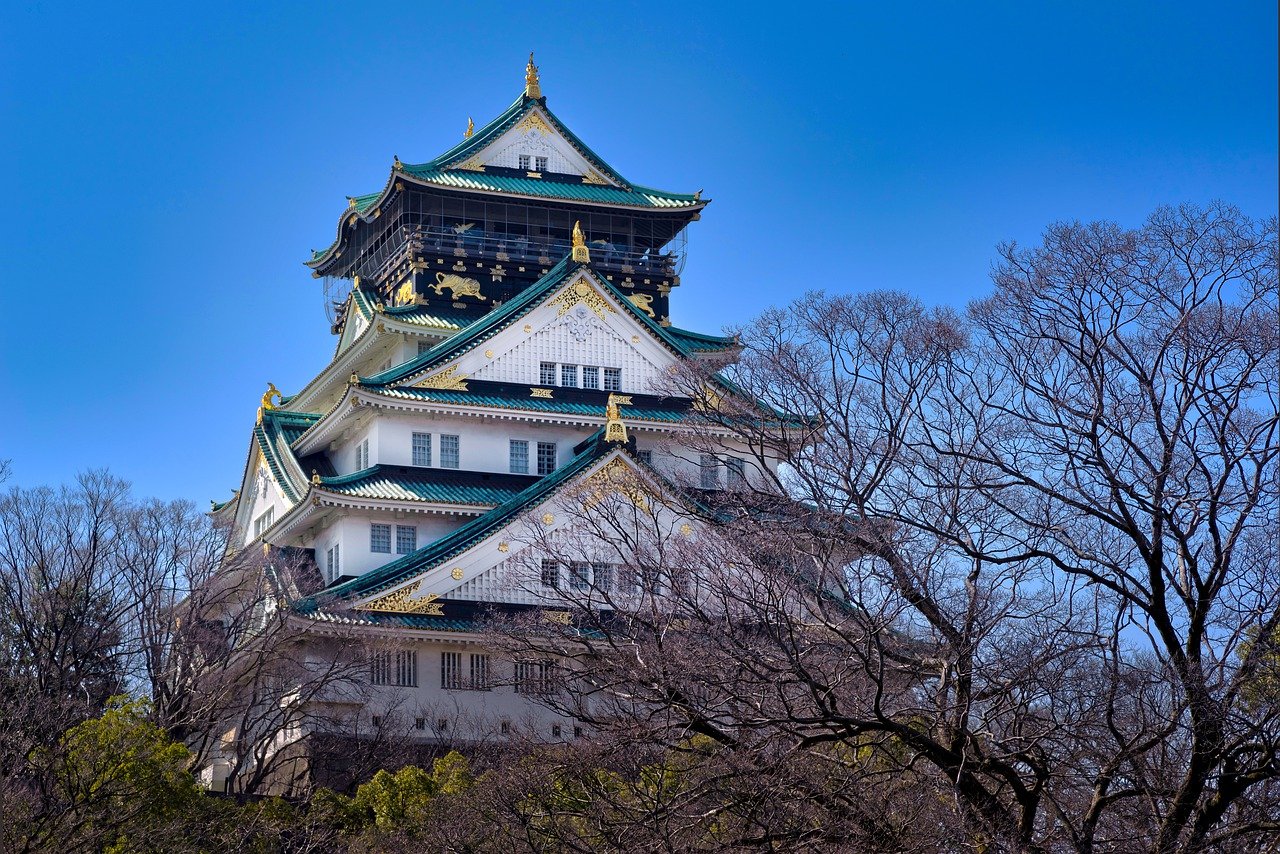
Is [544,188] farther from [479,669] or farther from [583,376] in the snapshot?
[479,669]

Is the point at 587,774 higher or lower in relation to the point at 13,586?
lower

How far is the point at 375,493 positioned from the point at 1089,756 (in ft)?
75.3

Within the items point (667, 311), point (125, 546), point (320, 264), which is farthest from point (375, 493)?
point (320, 264)

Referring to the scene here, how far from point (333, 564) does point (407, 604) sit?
4.94 m

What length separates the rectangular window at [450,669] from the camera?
132ft

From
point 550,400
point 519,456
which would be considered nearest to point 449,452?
point 519,456

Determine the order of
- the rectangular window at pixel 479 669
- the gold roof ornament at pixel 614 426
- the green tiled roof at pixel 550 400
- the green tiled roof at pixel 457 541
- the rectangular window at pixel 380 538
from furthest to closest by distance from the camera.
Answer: the green tiled roof at pixel 550 400 < the rectangular window at pixel 380 538 < the gold roof ornament at pixel 614 426 < the rectangular window at pixel 479 669 < the green tiled roof at pixel 457 541

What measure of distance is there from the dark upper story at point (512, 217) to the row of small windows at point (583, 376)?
478 cm

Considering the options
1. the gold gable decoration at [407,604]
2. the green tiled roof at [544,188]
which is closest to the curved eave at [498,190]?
the green tiled roof at [544,188]

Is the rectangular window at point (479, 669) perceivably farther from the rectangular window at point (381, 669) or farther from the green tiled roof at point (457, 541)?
the green tiled roof at point (457, 541)

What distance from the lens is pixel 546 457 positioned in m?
46.2

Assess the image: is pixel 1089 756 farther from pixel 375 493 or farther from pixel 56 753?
pixel 375 493

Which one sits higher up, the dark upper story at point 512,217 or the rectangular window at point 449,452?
the dark upper story at point 512,217

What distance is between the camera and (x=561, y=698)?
37.1 meters
